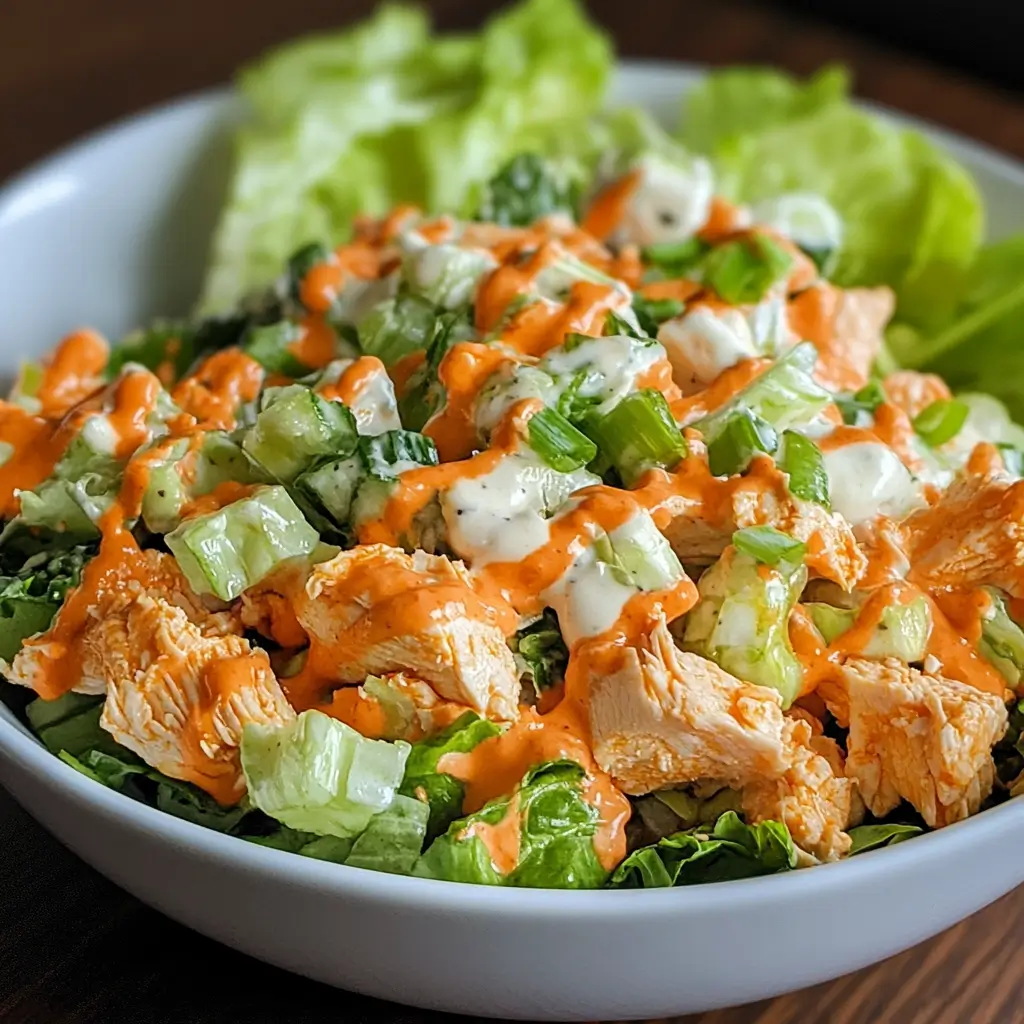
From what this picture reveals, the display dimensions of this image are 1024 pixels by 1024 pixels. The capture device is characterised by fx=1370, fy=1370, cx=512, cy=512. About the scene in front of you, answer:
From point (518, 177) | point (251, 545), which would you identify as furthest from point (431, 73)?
point (251, 545)

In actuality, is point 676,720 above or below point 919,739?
above

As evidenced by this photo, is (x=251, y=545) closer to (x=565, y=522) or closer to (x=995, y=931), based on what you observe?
(x=565, y=522)

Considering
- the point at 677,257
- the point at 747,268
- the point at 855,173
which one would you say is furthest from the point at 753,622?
the point at 855,173

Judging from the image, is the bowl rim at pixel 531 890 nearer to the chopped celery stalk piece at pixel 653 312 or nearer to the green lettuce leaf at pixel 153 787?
the green lettuce leaf at pixel 153 787

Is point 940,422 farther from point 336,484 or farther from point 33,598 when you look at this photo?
point 33,598

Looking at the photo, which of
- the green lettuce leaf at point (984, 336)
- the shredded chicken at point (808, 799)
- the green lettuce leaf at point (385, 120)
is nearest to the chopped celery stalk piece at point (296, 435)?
the shredded chicken at point (808, 799)

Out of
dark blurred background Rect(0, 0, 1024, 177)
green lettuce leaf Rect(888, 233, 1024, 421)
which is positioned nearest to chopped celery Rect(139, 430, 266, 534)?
green lettuce leaf Rect(888, 233, 1024, 421)
